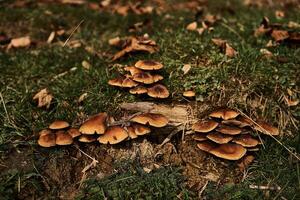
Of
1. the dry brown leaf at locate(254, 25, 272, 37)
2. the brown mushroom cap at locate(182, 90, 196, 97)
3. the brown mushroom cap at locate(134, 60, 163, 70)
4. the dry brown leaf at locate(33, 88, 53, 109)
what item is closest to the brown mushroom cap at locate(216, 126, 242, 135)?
the brown mushroom cap at locate(182, 90, 196, 97)

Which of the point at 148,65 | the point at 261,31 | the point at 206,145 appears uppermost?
the point at 148,65

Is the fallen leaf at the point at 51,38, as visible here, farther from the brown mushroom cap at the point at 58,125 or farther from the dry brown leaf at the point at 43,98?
the brown mushroom cap at the point at 58,125

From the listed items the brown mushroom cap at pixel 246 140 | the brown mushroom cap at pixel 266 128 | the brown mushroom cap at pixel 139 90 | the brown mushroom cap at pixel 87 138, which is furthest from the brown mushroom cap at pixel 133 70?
the brown mushroom cap at pixel 266 128

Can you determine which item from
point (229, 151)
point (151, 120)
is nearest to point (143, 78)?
point (151, 120)

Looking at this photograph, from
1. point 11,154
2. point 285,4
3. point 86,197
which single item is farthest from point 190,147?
point 285,4

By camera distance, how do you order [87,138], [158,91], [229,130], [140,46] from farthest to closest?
[140,46]
[158,91]
[87,138]
[229,130]

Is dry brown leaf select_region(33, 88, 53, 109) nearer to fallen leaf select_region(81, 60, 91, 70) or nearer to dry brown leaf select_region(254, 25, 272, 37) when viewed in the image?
fallen leaf select_region(81, 60, 91, 70)

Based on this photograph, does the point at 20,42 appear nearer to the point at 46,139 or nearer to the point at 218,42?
the point at 46,139

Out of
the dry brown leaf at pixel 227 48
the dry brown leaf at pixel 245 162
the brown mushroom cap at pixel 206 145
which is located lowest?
the dry brown leaf at pixel 245 162
